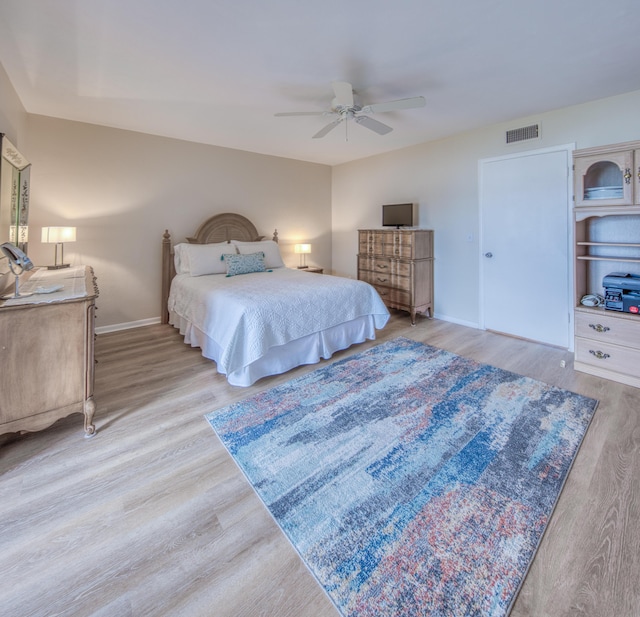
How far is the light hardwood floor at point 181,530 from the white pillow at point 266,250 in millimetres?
2634

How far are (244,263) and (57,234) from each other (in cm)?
194

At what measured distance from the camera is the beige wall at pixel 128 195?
3623 millimetres

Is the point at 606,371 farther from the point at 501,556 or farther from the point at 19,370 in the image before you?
the point at 19,370

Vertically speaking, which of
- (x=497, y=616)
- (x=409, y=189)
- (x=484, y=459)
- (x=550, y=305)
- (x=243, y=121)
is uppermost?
(x=243, y=121)

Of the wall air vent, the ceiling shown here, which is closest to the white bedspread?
the ceiling

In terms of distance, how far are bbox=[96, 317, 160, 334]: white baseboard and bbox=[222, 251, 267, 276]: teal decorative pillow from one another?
1.34 meters

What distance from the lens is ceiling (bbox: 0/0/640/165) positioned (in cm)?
191

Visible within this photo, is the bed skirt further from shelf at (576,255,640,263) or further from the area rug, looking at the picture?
shelf at (576,255,640,263)

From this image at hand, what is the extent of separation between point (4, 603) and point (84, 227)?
3.77m

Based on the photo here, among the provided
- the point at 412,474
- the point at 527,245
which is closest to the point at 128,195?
the point at 412,474

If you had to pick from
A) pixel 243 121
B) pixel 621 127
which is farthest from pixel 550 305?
pixel 243 121

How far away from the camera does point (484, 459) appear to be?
187 cm

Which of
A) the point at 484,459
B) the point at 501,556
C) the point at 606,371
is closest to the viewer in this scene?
the point at 501,556

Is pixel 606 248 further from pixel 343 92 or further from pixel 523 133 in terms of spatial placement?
pixel 343 92
